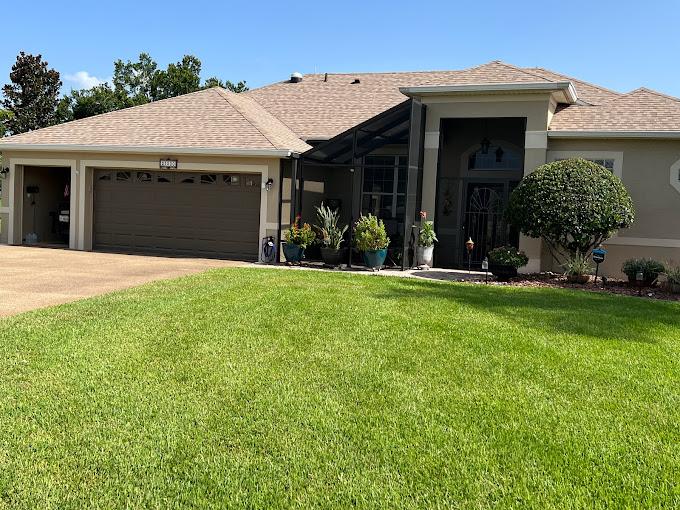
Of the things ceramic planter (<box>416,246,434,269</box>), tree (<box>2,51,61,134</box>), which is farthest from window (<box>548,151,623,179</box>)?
tree (<box>2,51,61,134</box>)

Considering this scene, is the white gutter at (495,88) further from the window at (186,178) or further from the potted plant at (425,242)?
the window at (186,178)

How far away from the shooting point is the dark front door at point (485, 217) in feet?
53.0

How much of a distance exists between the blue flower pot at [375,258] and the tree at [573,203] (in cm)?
307

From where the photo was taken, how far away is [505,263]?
13078 mm

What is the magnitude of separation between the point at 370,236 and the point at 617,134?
6.11m

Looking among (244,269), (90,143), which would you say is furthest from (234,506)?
(90,143)

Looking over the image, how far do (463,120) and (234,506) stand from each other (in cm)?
1451

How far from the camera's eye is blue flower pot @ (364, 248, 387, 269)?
14258 millimetres

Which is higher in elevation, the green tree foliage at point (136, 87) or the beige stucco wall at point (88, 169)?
the green tree foliage at point (136, 87)

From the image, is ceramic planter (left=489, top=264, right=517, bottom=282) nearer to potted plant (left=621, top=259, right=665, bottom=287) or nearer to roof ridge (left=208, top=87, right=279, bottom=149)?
potted plant (left=621, top=259, right=665, bottom=287)

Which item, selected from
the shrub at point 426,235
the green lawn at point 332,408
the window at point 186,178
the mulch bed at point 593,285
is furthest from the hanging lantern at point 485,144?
the green lawn at point 332,408

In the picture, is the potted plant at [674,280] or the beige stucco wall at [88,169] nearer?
the potted plant at [674,280]

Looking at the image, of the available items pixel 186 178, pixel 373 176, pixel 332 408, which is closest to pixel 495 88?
pixel 373 176

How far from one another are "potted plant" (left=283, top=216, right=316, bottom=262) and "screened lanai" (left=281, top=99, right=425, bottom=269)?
29.1 inches
